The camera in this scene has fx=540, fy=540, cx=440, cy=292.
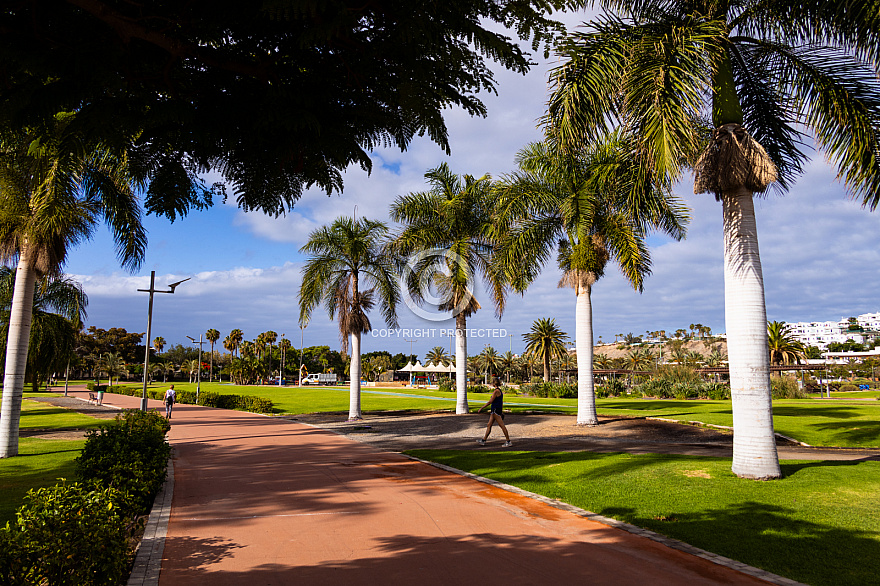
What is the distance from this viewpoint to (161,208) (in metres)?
2.75

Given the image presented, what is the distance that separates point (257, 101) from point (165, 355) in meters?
139

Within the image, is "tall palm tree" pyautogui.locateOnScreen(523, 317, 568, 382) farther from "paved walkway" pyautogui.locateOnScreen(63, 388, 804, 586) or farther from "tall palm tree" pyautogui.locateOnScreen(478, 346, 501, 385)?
"paved walkway" pyautogui.locateOnScreen(63, 388, 804, 586)

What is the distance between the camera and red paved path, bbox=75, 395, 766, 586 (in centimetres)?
549

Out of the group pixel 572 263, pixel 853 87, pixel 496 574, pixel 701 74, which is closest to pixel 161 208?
pixel 496 574

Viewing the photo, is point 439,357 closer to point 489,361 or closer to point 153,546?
point 489,361

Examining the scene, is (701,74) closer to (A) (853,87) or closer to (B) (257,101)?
(A) (853,87)

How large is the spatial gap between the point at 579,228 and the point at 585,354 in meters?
4.54

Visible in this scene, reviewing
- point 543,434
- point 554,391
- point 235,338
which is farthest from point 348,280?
point 235,338

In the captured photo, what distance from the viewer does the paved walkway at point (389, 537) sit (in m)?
5.50

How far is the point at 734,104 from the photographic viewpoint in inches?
398

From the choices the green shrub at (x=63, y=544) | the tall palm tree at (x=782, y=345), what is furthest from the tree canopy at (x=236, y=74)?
the tall palm tree at (x=782, y=345)

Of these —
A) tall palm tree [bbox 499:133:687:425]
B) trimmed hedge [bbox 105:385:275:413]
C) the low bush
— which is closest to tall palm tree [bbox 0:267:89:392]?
trimmed hedge [bbox 105:385:275:413]

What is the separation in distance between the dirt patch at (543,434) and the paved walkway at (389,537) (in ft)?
17.2

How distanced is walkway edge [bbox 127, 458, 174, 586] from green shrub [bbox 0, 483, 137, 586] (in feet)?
0.90
